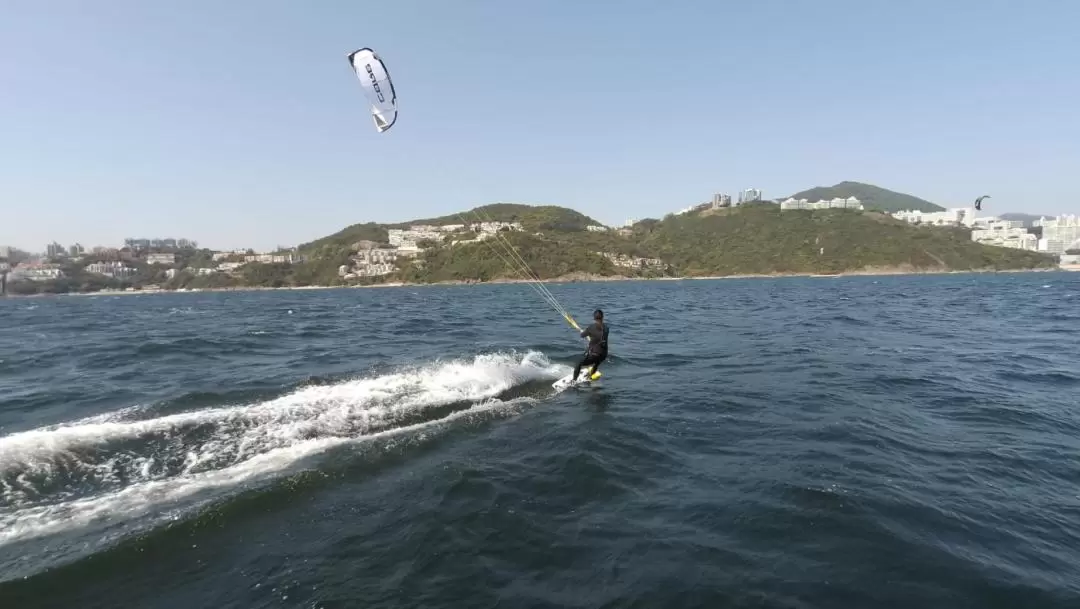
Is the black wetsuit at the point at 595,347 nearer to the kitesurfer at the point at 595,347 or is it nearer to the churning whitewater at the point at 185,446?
the kitesurfer at the point at 595,347

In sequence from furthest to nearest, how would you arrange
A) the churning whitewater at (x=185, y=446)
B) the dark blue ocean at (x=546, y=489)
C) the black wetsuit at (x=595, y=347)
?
the black wetsuit at (x=595, y=347) < the churning whitewater at (x=185, y=446) < the dark blue ocean at (x=546, y=489)

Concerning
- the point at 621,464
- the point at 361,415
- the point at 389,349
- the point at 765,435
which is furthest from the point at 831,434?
the point at 389,349

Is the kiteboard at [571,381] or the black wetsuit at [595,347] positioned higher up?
the black wetsuit at [595,347]

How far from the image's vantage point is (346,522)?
734cm

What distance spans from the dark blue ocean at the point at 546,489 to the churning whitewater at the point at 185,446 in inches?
2.7

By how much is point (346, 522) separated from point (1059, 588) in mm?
8522

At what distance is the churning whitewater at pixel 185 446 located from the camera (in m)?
7.75

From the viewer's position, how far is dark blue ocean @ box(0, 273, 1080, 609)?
19.1 ft

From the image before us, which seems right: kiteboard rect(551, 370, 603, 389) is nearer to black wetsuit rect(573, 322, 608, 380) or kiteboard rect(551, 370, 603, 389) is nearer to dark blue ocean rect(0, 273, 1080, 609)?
black wetsuit rect(573, 322, 608, 380)

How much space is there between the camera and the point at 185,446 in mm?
10453

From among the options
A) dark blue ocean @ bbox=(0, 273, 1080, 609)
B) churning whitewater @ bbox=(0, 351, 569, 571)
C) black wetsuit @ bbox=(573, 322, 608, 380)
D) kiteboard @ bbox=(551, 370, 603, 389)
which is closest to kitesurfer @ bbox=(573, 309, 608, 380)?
black wetsuit @ bbox=(573, 322, 608, 380)

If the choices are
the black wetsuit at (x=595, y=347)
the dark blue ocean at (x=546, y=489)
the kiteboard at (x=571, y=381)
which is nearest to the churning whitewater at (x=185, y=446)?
the dark blue ocean at (x=546, y=489)

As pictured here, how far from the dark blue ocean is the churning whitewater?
0.07m

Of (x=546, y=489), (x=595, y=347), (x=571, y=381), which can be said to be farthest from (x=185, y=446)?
(x=595, y=347)
